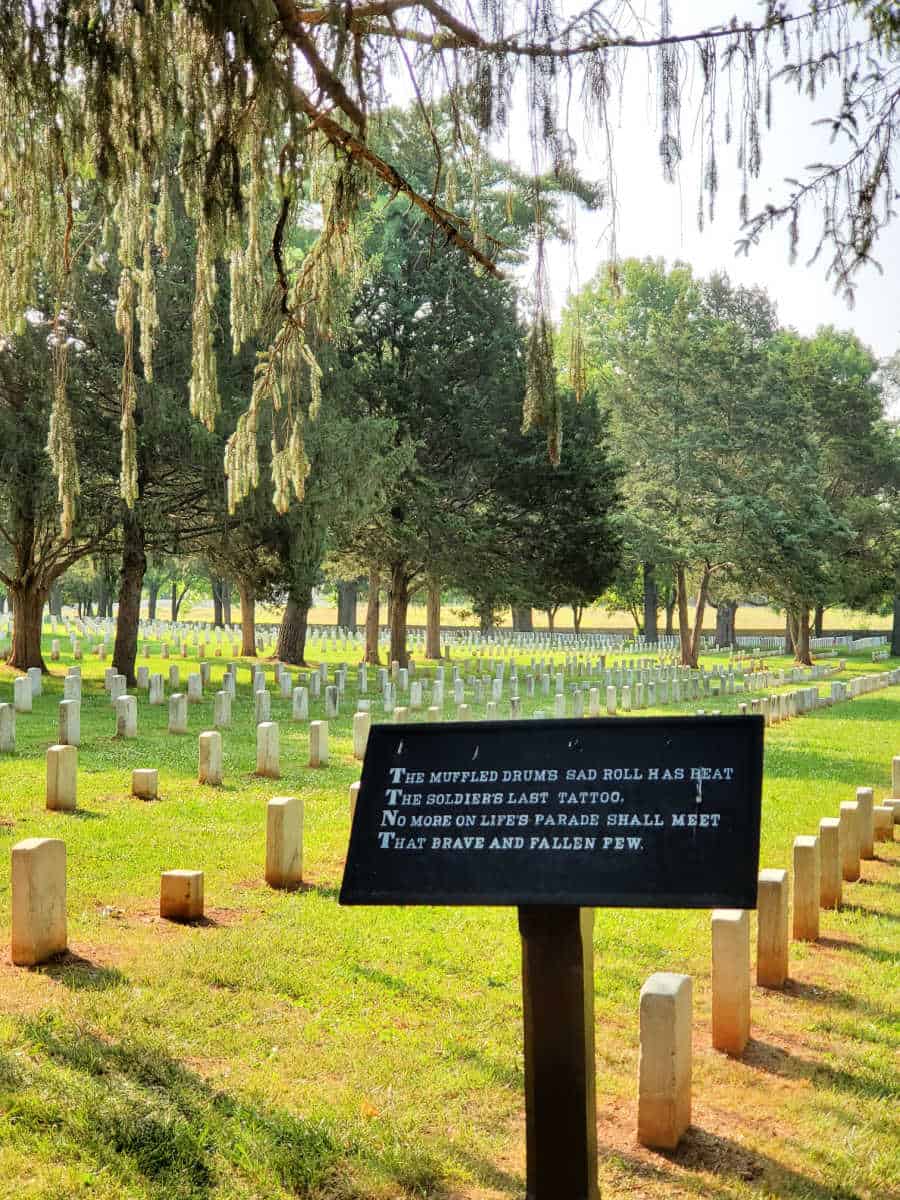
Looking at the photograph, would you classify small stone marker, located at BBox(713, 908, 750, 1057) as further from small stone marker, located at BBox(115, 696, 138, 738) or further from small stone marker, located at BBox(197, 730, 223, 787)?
small stone marker, located at BBox(115, 696, 138, 738)

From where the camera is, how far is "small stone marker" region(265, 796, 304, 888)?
7.25 m

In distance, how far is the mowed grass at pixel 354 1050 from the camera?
378 cm

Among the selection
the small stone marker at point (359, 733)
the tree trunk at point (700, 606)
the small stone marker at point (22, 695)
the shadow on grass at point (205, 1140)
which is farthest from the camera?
the tree trunk at point (700, 606)

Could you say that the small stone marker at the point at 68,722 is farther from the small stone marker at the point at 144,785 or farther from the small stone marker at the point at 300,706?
the small stone marker at the point at 300,706

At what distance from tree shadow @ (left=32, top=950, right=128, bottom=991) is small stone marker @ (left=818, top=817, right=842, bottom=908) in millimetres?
4275

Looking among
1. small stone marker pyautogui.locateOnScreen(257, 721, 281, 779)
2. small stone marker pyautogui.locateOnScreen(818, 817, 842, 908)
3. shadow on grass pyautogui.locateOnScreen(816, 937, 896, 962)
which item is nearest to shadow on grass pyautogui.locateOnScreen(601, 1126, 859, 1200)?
shadow on grass pyautogui.locateOnScreen(816, 937, 896, 962)

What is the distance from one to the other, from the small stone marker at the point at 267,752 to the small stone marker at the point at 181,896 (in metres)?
5.14

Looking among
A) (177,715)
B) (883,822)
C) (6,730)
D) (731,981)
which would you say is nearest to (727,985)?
(731,981)

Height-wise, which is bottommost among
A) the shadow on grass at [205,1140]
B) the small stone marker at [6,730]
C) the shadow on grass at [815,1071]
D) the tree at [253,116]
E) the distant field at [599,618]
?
the shadow on grass at [815,1071]

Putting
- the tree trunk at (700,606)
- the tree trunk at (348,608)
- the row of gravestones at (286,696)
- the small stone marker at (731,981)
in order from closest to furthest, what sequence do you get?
the small stone marker at (731,981) < the row of gravestones at (286,696) < the tree trunk at (700,606) < the tree trunk at (348,608)

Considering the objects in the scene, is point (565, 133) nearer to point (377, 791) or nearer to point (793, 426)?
point (377, 791)

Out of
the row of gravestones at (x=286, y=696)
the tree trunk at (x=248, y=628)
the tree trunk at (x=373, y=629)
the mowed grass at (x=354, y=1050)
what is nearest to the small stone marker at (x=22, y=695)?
the row of gravestones at (x=286, y=696)

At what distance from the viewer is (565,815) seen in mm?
3484

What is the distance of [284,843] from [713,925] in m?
3.23
